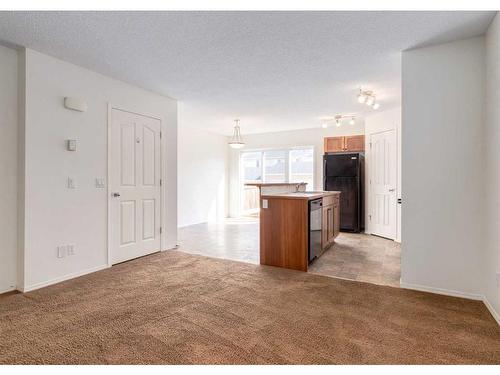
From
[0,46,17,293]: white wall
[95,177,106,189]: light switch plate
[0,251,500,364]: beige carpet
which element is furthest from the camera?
[95,177,106,189]: light switch plate

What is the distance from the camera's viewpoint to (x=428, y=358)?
5.52 feet

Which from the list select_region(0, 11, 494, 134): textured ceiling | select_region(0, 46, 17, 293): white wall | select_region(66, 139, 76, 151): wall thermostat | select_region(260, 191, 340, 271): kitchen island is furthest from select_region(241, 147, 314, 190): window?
select_region(0, 46, 17, 293): white wall

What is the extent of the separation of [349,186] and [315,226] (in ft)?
8.43

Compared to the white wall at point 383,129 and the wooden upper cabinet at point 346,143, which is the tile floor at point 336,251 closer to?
the white wall at point 383,129

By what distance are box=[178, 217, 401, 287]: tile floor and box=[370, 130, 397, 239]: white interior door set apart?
32 cm

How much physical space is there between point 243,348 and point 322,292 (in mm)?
1202

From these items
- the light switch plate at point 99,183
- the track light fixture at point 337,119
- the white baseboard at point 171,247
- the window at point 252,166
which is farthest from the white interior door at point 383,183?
the light switch plate at point 99,183

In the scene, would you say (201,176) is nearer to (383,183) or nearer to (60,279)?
(383,183)

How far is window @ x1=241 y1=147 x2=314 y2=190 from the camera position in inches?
292

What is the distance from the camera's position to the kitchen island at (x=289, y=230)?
11.1 ft

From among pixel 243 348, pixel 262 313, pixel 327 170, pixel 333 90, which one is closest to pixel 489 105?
pixel 333 90

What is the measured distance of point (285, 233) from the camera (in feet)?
11.5

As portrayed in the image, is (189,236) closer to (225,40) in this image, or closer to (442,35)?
(225,40)

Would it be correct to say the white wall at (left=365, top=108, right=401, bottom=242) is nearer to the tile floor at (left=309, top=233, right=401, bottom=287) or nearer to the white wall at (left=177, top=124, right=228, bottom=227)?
the tile floor at (left=309, top=233, right=401, bottom=287)
